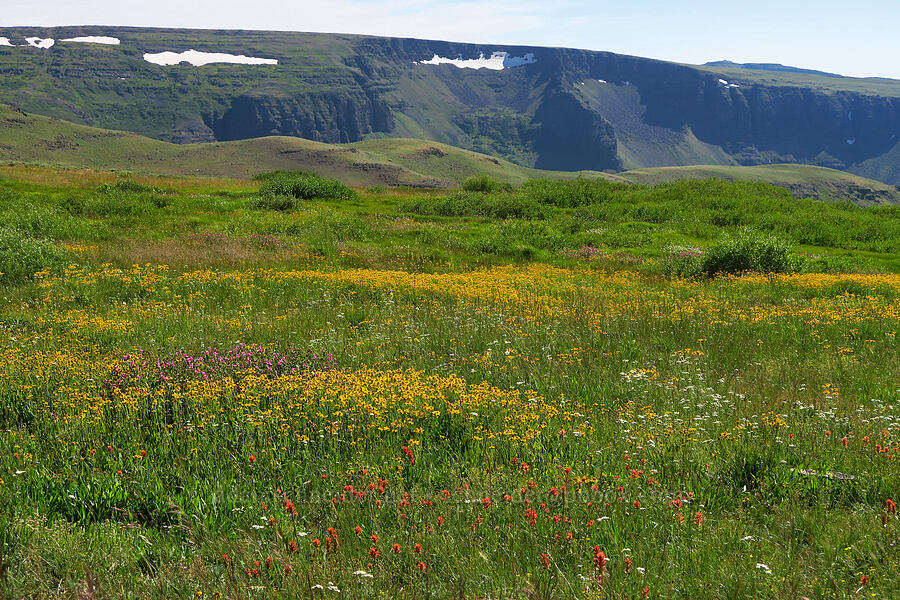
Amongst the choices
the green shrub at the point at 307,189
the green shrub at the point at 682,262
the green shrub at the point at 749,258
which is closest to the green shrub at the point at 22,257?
the green shrub at the point at 682,262

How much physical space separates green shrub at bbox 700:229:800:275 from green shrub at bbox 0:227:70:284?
2217cm

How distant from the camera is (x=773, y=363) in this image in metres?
8.97

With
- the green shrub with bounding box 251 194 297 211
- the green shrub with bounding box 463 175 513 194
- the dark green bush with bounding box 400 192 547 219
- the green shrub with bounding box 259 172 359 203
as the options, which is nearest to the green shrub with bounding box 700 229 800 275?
the dark green bush with bounding box 400 192 547 219

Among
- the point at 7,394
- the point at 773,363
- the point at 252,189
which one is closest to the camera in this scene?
the point at 7,394

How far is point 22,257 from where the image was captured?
592 inches

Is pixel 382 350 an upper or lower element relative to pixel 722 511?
lower

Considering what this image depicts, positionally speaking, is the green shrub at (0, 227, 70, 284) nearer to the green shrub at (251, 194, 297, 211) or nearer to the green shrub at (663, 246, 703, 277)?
the green shrub at (251, 194, 297, 211)

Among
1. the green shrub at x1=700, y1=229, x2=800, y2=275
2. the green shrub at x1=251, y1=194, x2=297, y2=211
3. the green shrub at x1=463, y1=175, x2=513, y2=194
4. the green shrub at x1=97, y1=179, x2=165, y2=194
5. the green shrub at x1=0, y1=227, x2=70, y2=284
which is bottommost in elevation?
the green shrub at x1=0, y1=227, x2=70, y2=284

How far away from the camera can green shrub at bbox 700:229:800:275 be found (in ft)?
67.4

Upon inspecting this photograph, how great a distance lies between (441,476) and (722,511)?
232 centimetres


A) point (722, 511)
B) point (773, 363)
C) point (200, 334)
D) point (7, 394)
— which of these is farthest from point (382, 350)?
point (773, 363)

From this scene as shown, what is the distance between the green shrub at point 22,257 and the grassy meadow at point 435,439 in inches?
3.2

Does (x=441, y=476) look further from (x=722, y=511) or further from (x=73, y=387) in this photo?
(x=73, y=387)

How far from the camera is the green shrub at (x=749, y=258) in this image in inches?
809
